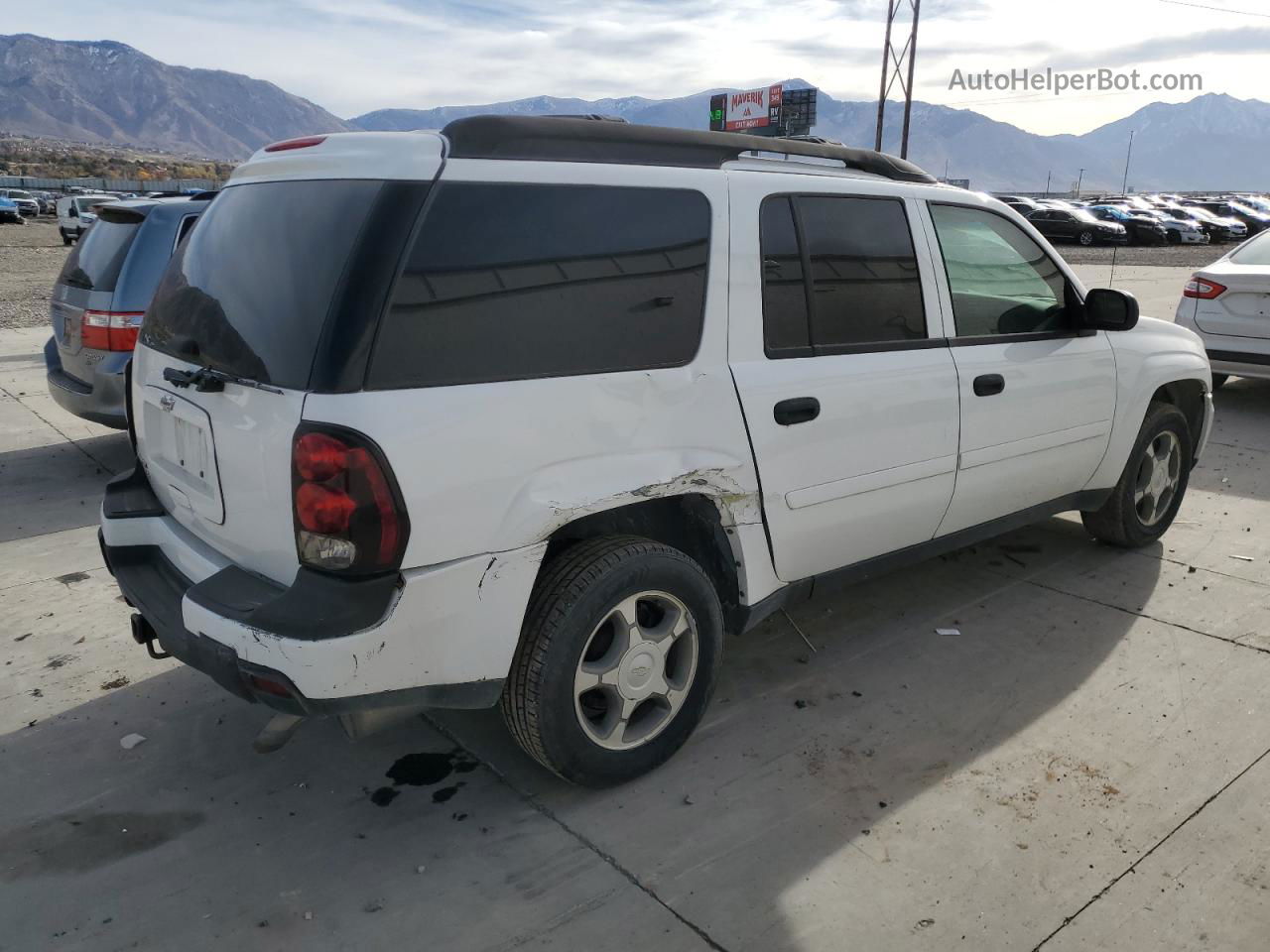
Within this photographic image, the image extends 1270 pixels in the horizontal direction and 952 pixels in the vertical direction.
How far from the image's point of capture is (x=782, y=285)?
10.6ft

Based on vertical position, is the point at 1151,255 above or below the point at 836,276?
below

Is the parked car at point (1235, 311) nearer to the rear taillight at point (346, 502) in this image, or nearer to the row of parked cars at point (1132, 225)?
the rear taillight at point (346, 502)

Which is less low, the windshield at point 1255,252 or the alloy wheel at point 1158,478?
the windshield at point 1255,252

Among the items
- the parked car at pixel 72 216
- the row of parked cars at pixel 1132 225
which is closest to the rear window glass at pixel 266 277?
the parked car at pixel 72 216

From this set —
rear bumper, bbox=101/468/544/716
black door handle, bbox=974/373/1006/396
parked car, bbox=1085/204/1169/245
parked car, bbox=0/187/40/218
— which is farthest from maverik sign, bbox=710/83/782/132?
rear bumper, bbox=101/468/544/716

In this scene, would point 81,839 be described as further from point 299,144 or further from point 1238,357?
point 1238,357

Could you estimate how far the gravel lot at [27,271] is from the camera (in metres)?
15.1

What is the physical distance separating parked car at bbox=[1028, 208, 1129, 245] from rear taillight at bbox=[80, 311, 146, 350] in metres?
35.2

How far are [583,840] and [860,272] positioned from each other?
6.98ft

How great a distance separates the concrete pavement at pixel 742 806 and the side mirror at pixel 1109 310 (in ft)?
4.18

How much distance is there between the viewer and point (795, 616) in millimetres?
4383

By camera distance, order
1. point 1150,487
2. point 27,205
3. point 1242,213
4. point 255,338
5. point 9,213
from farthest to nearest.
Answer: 1. point 27,205
2. point 1242,213
3. point 9,213
4. point 1150,487
5. point 255,338

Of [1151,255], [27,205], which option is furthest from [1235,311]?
[27,205]

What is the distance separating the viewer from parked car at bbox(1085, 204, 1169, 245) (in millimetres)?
36750
